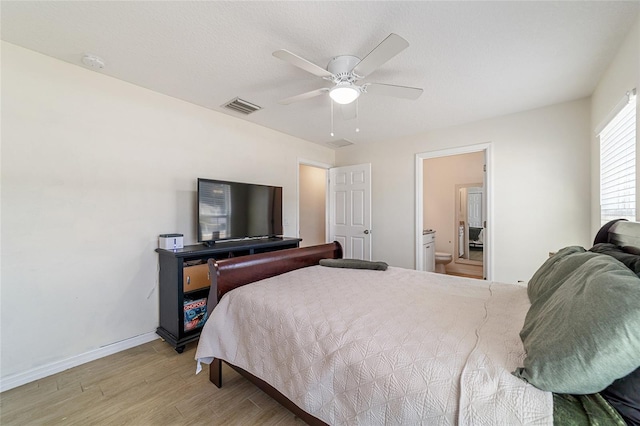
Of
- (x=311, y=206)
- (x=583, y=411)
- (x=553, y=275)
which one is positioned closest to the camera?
(x=583, y=411)

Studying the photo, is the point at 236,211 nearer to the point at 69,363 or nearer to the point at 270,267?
the point at 270,267

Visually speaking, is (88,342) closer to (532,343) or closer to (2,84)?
(2,84)

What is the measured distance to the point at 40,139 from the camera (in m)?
2.01

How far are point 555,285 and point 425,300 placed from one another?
0.63 metres

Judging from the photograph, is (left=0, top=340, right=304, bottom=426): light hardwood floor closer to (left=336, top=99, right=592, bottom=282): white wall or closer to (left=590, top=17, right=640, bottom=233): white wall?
(left=590, top=17, right=640, bottom=233): white wall

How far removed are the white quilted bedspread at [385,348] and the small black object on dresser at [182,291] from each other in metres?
0.81

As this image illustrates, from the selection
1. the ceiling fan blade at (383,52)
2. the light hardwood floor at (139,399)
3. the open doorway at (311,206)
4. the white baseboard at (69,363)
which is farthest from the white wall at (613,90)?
the white baseboard at (69,363)

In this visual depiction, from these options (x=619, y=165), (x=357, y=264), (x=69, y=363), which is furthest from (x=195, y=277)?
(x=619, y=165)

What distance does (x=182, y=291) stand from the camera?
2379mm

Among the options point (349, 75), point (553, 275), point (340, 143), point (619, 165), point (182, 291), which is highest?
point (340, 143)

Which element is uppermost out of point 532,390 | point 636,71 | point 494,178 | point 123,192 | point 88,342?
point 636,71

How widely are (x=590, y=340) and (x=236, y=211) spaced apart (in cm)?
292

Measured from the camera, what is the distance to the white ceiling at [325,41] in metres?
1.54

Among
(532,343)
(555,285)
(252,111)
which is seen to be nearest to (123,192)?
(252,111)
